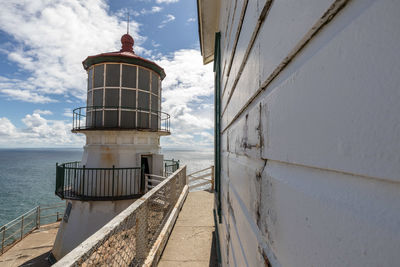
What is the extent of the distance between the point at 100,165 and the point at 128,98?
4024 mm

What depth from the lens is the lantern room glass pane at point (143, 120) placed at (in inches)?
464

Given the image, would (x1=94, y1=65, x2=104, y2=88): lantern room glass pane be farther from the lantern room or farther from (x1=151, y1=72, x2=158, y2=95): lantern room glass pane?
(x1=151, y1=72, x2=158, y2=95): lantern room glass pane

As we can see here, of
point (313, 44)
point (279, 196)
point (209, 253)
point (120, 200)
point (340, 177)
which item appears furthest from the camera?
point (120, 200)

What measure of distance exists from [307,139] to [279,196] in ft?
0.89

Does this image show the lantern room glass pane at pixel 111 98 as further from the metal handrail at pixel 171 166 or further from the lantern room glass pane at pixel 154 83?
the metal handrail at pixel 171 166

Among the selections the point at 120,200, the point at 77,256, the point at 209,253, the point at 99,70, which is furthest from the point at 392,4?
the point at 99,70

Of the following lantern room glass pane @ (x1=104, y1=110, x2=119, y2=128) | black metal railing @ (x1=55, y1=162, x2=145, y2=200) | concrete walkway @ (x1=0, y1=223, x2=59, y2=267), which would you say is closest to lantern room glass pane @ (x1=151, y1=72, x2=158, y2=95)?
lantern room glass pane @ (x1=104, y1=110, x2=119, y2=128)

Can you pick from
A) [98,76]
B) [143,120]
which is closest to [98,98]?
[98,76]

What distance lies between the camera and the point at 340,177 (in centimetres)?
42

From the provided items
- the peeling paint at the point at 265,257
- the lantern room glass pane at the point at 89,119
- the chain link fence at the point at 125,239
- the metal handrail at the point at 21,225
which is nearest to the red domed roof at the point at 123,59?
the lantern room glass pane at the point at 89,119

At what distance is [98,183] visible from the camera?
35.4ft

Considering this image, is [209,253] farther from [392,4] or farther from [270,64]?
[392,4]

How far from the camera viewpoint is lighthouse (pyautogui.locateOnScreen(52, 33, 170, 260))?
413 inches

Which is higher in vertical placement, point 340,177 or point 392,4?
point 392,4
